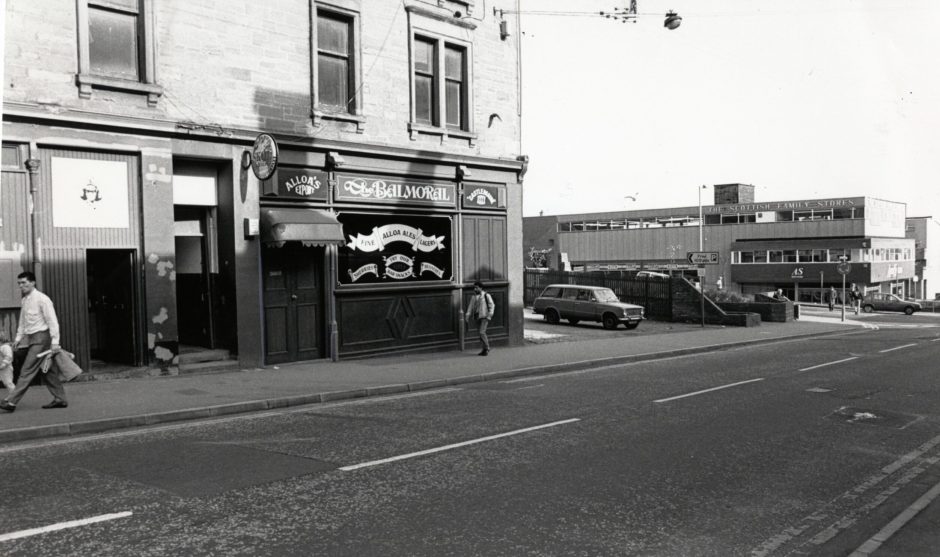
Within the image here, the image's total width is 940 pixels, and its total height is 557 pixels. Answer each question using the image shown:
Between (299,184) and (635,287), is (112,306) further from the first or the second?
(635,287)

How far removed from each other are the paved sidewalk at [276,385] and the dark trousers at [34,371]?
237mm

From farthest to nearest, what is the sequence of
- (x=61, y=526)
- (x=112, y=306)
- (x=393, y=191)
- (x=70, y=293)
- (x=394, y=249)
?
1. (x=394, y=249)
2. (x=393, y=191)
3. (x=112, y=306)
4. (x=70, y=293)
5. (x=61, y=526)

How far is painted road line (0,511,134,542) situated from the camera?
16.7 feet

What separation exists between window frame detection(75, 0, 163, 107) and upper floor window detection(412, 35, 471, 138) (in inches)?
242

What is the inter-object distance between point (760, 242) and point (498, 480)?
68500mm

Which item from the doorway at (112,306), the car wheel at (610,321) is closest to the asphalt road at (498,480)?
the doorway at (112,306)

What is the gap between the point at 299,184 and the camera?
15164mm

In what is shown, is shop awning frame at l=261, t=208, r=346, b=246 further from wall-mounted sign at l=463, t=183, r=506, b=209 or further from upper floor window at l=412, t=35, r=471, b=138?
wall-mounted sign at l=463, t=183, r=506, b=209

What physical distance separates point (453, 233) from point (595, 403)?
8254 millimetres

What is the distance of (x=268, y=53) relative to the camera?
48.2ft

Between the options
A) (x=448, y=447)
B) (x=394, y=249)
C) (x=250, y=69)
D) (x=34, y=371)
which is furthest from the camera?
(x=394, y=249)

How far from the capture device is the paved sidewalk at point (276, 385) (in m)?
9.28

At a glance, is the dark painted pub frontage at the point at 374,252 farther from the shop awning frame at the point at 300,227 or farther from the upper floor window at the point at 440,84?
the upper floor window at the point at 440,84

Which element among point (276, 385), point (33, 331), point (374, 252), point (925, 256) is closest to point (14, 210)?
point (33, 331)
